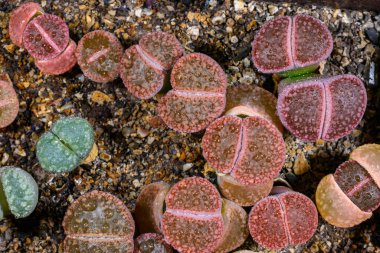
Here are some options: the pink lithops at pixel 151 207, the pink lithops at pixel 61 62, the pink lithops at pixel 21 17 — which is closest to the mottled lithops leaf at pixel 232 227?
the pink lithops at pixel 151 207

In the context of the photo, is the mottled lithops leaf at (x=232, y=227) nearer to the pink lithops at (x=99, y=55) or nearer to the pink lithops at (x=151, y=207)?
the pink lithops at (x=151, y=207)

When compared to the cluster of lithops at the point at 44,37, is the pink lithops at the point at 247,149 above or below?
below

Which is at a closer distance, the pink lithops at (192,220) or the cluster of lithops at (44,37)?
the pink lithops at (192,220)

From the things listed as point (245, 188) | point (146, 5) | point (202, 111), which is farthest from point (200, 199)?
point (146, 5)

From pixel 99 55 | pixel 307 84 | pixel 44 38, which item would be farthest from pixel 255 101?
pixel 44 38

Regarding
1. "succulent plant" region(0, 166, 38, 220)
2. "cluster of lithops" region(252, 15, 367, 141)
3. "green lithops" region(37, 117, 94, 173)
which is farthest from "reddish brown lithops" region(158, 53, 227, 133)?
"succulent plant" region(0, 166, 38, 220)

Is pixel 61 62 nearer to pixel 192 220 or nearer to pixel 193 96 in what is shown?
pixel 193 96

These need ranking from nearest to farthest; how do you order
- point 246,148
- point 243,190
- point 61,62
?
point 246,148 → point 243,190 → point 61,62
